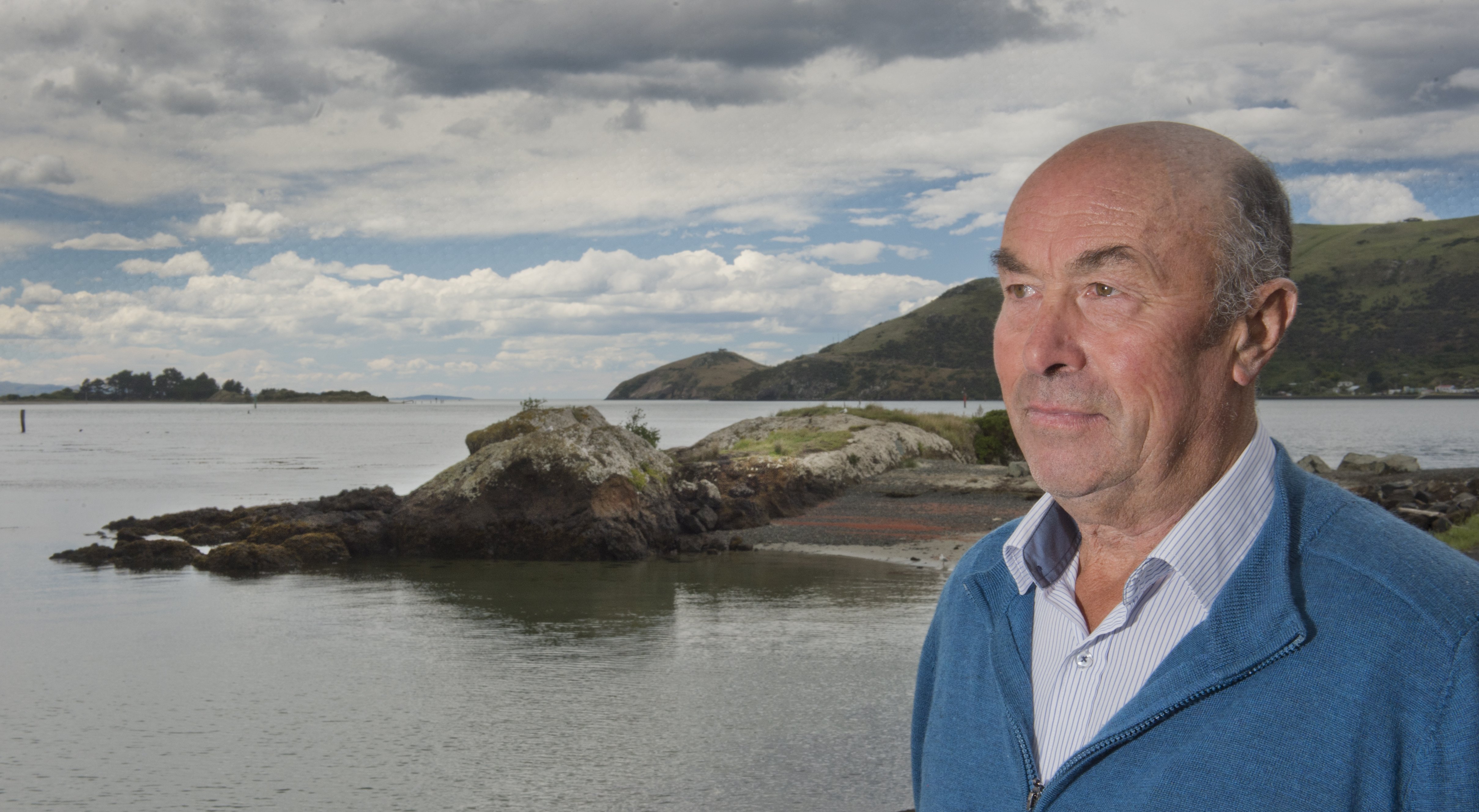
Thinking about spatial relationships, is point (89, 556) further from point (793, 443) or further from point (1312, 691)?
point (1312, 691)

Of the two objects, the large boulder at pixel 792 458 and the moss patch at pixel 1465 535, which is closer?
the moss patch at pixel 1465 535

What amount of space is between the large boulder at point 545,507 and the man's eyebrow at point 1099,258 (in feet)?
45.3

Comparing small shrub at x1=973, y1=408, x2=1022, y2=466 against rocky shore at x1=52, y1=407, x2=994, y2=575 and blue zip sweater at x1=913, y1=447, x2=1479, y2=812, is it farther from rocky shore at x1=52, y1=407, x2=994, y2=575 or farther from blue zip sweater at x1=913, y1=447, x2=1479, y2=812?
blue zip sweater at x1=913, y1=447, x2=1479, y2=812

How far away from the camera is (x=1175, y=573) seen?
4.90 ft

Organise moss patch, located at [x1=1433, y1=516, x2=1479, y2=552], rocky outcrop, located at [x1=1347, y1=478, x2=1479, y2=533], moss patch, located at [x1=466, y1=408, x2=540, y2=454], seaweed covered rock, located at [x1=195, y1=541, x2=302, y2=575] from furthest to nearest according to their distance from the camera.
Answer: moss patch, located at [x1=466, y1=408, x2=540, y2=454] < seaweed covered rock, located at [x1=195, y1=541, x2=302, y2=575] < rocky outcrop, located at [x1=1347, y1=478, x2=1479, y2=533] < moss patch, located at [x1=1433, y1=516, x2=1479, y2=552]

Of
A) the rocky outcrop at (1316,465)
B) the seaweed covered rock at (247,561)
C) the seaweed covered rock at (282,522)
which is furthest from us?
the rocky outcrop at (1316,465)

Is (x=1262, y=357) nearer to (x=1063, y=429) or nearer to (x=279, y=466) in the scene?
(x=1063, y=429)

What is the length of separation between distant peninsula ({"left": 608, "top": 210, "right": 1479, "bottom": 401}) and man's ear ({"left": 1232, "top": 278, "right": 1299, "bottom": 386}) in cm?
11557

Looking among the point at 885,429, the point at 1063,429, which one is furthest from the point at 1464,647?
the point at 885,429

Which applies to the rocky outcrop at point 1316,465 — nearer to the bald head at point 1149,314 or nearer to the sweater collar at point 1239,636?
the bald head at point 1149,314

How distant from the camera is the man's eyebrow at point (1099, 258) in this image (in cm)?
152

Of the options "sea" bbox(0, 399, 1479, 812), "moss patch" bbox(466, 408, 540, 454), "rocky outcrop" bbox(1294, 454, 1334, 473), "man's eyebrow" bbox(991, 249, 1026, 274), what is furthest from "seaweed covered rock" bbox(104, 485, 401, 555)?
"rocky outcrop" bbox(1294, 454, 1334, 473)

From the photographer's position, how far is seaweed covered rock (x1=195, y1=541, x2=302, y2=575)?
13.9 m

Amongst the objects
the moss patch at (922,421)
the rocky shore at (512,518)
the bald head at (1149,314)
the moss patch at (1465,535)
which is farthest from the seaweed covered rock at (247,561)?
the moss patch at (922,421)
